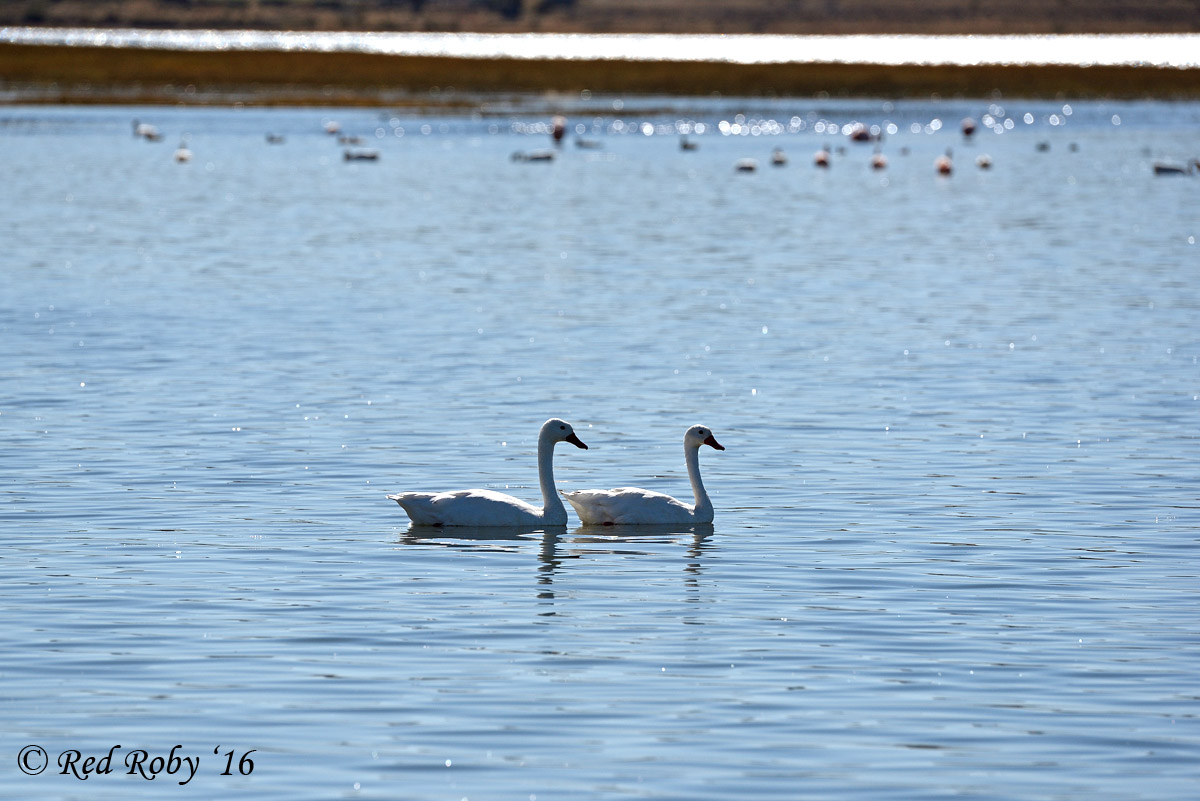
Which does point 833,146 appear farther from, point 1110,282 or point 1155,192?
point 1110,282

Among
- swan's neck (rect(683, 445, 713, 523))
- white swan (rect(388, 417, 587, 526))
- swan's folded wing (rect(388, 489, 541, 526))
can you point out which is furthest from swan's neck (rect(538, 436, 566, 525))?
swan's neck (rect(683, 445, 713, 523))

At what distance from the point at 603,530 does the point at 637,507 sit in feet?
1.33

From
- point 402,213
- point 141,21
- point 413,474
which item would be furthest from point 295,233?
point 141,21

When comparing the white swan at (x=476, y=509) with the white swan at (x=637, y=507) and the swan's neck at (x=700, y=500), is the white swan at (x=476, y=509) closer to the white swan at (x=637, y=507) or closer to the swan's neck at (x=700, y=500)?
the white swan at (x=637, y=507)

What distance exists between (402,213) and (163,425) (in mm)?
31860

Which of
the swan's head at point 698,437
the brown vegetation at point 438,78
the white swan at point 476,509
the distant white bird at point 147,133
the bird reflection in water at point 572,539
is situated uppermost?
the brown vegetation at point 438,78

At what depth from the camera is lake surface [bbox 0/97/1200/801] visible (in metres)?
10.6

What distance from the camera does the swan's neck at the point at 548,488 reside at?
16297mm

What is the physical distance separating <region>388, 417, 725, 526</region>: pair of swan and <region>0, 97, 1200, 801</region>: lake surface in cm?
22

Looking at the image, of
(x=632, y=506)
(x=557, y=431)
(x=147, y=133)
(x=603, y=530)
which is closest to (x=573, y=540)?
(x=603, y=530)

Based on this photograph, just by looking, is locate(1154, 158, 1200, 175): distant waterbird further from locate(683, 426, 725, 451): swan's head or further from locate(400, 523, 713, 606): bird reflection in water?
locate(400, 523, 713, 606): bird reflection in water

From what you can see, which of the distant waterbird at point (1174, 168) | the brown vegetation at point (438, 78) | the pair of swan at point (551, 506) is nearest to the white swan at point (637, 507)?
the pair of swan at point (551, 506)

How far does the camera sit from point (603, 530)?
16578 millimetres

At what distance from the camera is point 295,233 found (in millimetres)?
46781
